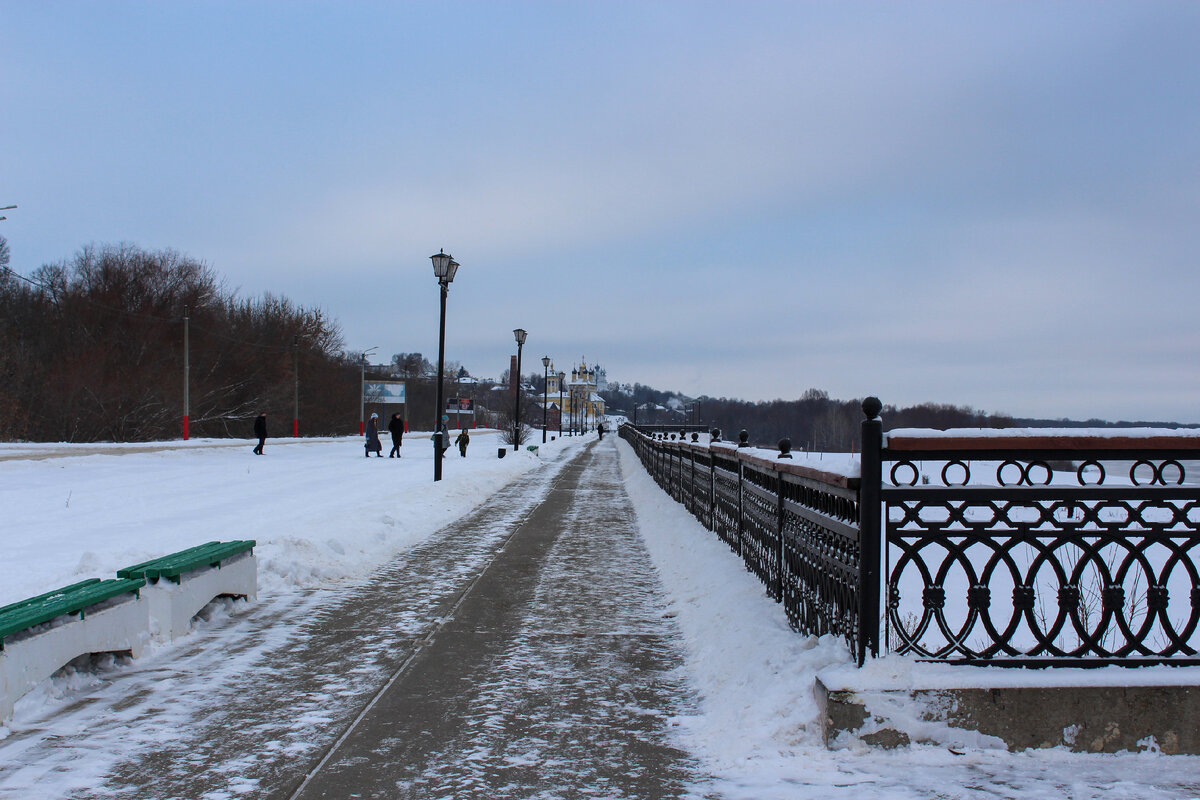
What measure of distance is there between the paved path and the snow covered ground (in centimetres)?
13

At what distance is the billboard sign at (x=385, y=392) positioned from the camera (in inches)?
2936

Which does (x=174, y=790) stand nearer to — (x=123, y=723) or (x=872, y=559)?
(x=123, y=723)

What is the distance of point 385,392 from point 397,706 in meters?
72.7

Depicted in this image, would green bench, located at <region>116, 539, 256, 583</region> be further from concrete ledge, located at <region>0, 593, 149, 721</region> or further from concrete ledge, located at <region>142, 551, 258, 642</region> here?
concrete ledge, located at <region>0, 593, 149, 721</region>

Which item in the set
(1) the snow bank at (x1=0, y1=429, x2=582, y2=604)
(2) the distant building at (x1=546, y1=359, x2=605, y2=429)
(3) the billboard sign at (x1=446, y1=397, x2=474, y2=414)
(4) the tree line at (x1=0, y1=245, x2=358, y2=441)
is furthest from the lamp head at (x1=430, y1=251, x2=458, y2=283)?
(2) the distant building at (x1=546, y1=359, x2=605, y2=429)

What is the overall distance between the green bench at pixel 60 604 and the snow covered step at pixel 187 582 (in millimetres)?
183

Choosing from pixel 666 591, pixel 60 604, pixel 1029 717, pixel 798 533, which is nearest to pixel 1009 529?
pixel 1029 717

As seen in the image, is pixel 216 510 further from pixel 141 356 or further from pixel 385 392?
pixel 385 392

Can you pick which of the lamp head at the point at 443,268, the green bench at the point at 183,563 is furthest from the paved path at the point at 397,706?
the lamp head at the point at 443,268

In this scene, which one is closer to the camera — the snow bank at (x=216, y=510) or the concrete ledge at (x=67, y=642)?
the concrete ledge at (x=67, y=642)

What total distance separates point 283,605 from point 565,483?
15646mm

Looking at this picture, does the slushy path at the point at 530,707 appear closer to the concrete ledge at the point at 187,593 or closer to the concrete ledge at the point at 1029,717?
the concrete ledge at the point at 1029,717

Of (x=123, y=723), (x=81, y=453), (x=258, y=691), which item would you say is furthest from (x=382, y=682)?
(x=81, y=453)

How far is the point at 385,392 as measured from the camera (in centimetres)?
7488
